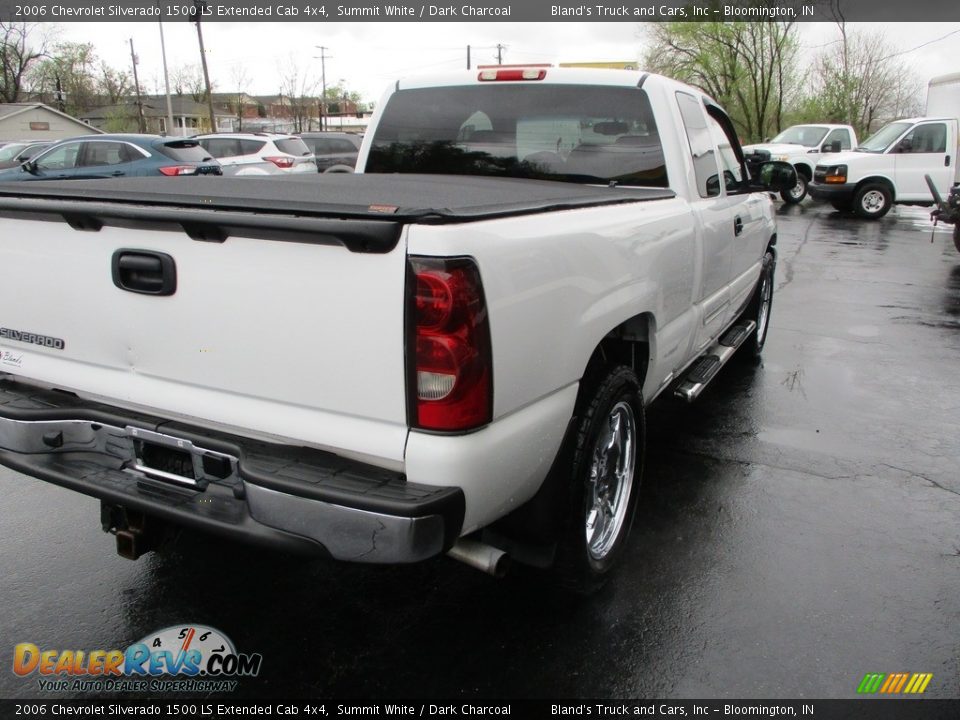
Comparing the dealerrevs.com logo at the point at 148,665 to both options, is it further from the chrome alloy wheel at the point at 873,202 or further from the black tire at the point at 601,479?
the chrome alloy wheel at the point at 873,202

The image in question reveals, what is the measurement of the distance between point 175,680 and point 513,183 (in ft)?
8.06

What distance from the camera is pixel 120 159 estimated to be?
13.7 m

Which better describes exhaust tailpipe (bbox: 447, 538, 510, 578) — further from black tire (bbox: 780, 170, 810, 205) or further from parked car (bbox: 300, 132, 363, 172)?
black tire (bbox: 780, 170, 810, 205)

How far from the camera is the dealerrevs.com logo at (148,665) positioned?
8.21ft

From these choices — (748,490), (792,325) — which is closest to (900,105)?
(792,325)

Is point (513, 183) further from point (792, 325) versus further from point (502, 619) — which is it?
point (792, 325)

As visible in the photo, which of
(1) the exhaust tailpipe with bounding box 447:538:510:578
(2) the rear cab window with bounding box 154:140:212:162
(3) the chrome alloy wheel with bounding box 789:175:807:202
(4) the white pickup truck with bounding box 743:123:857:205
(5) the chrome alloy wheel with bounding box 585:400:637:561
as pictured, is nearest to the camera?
(1) the exhaust tailpipe with bounding box 447:538:510:578

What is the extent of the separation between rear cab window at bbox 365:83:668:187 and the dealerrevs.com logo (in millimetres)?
2652

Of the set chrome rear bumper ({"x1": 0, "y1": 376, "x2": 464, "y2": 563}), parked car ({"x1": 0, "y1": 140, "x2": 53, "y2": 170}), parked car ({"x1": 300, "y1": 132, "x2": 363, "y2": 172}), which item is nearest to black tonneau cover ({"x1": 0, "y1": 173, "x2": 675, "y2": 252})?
chrome rear bumper ({"x1": 0, "y1": 376, "x2": 464, "y2": 563})

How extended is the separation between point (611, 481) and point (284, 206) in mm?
1758

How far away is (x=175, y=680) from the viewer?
100 inches

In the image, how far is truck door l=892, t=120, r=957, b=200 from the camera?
16391mm

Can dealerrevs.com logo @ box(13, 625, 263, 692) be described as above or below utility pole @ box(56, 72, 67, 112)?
below

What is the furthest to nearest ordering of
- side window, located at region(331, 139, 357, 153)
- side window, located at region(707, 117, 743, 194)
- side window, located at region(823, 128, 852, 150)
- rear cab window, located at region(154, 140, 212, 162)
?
side window, located at region(331, 139, 357, 153)
side window, located at region(823, 128, 852, 150)
rear cab window, located at region(154, 140, 212, 162)
side window, located at region(707, 117, 743, 194)
